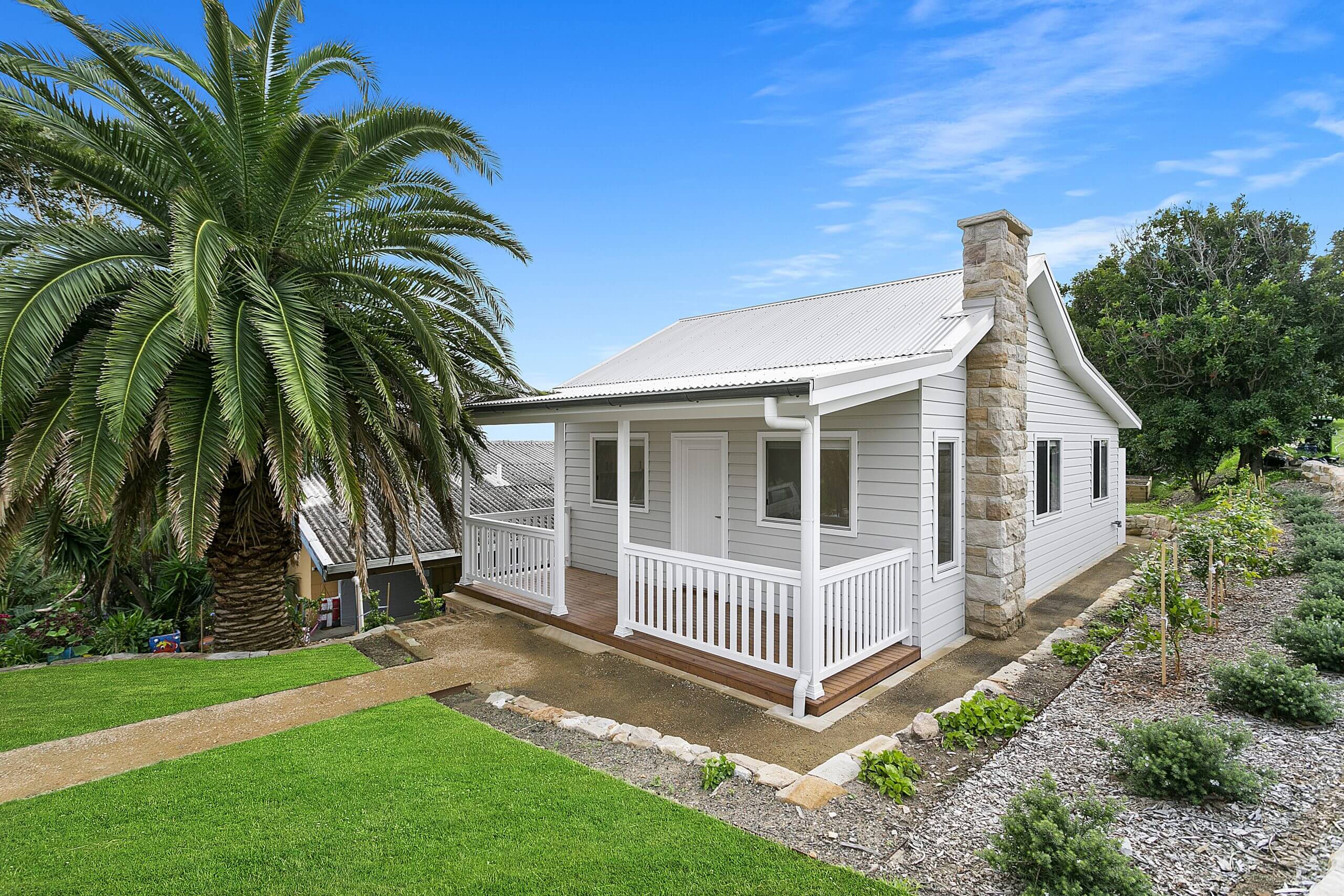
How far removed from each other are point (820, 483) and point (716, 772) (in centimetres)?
349

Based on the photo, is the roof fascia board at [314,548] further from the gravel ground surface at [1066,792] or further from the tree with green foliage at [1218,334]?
the tree with green foliage at [1218,334]

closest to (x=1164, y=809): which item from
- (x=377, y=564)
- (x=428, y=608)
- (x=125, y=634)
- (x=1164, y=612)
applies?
(x=1164, y=612)

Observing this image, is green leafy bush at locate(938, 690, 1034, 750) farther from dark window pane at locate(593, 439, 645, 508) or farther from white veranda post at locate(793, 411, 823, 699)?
dark window pane at locate(593, 439, 645, 508)

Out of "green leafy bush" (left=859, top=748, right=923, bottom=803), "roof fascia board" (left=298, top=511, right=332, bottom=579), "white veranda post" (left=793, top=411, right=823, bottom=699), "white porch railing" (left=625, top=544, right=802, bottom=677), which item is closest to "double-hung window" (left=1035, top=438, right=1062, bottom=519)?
"white porch railing" (left=625, top=544, right=802, bottom=677)

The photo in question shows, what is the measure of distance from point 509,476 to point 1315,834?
18.1m

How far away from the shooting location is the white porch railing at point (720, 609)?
18.3ft

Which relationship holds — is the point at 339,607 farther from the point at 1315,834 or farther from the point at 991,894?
the point at 1315,834

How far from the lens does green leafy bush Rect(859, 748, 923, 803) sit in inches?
151

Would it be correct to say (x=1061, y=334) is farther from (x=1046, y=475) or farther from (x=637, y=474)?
(x=637, y=474)

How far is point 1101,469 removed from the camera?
12453 mm

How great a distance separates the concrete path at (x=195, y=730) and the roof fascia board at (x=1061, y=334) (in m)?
8.69

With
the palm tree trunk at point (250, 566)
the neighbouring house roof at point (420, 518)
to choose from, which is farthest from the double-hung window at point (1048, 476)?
the palm tree trunk at point (250, 566)

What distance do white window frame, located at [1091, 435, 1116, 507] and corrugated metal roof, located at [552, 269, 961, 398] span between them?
4.94 metres

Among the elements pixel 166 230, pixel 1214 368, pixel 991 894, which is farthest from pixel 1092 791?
pixel 1214 368
